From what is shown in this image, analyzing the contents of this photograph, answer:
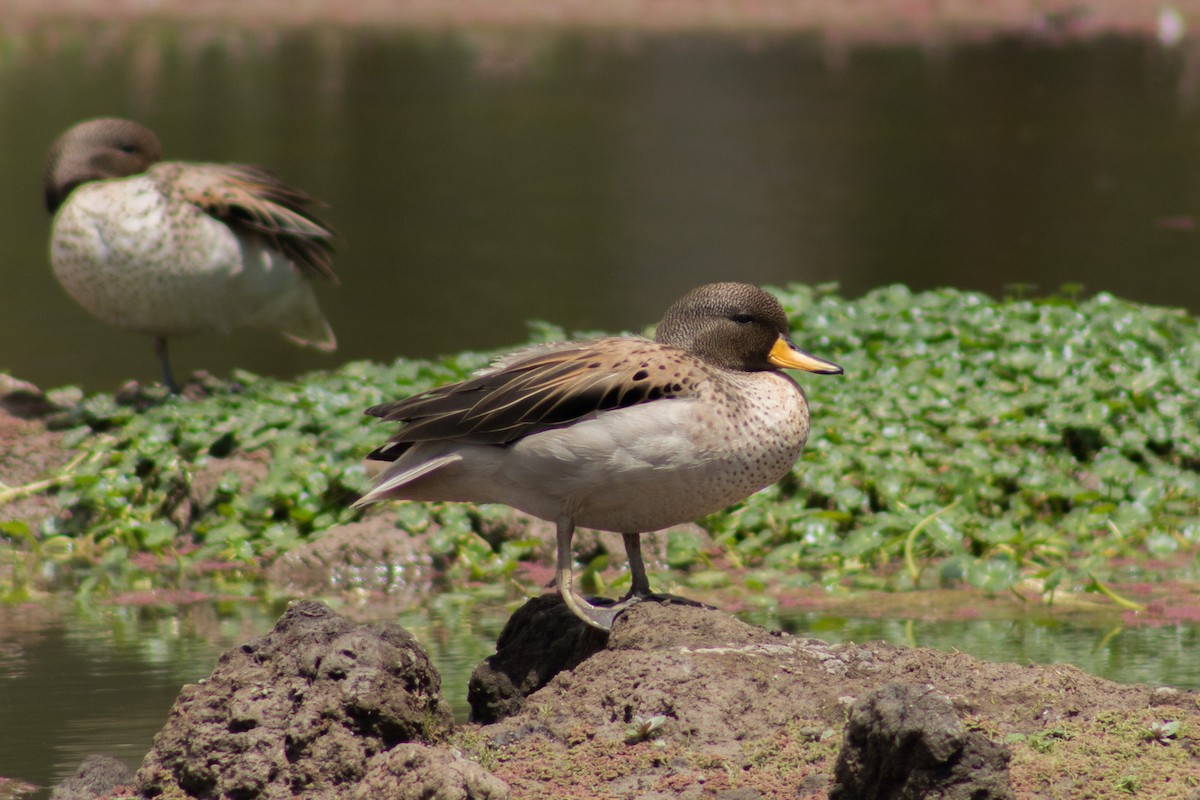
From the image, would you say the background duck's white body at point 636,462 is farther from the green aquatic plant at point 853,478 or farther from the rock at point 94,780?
→ the green aquatic plant at point 853,478

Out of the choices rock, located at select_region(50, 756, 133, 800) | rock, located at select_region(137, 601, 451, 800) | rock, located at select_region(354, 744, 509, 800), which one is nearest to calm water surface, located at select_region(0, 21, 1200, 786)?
rock, located at select_region(50, 756, 133, 800)

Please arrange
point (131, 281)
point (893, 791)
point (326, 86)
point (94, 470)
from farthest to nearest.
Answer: point (326, 86), point (131, 281), point (94, 470), point (893, 791)

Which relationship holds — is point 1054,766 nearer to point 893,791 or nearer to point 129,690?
point 893,791

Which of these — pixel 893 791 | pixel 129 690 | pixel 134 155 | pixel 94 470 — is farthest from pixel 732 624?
pixel 134 155

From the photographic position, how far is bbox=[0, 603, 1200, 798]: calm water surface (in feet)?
16.8

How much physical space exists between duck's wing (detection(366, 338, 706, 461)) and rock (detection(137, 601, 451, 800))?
28.1 inches

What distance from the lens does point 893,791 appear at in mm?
3879

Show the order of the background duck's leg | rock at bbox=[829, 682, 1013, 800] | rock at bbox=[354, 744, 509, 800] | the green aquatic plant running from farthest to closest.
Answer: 1. the green aquatic plant
2. the background duck's leg
3. rock at bbox=[354, 744, 509, 800]
4. rock at bbox=[829, 682, 1013, 800]

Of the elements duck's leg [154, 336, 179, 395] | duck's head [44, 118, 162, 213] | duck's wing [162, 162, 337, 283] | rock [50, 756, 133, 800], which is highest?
duck's head [44, 118, 162, 213]

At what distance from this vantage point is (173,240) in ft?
27.5

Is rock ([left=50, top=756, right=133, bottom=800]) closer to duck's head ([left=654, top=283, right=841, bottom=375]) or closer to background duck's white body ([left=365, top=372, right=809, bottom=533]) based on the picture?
background duck's white body ([left=365, top=372, right=809, bottom=533])

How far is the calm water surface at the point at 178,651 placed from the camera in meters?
5.12

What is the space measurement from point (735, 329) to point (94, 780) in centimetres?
210

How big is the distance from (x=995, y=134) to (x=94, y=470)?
1450cm
